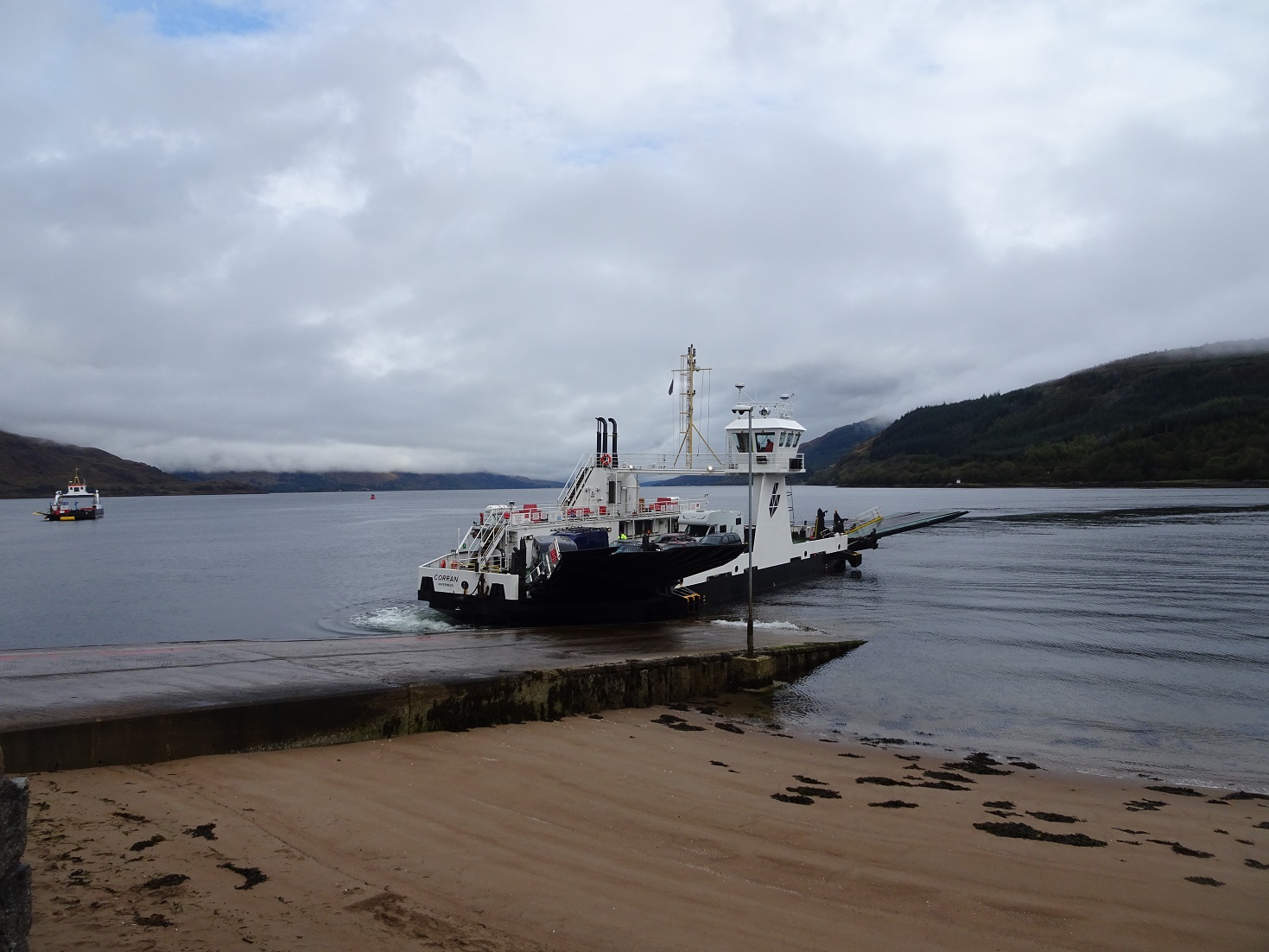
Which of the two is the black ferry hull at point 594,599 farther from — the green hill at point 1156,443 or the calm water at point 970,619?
the green hill at point 1156,443

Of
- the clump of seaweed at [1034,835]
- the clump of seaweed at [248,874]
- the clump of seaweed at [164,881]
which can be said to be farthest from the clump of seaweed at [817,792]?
the clump of seaweed at [164,881]

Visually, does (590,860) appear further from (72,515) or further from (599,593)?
(72,515)

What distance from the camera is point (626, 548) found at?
2342 cm

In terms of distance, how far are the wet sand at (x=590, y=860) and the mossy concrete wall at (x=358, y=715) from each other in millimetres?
320

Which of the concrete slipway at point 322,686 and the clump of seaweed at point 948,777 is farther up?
the concrete slipway at point 322,686

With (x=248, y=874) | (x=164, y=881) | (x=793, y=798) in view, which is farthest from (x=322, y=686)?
(x=793, y=798)

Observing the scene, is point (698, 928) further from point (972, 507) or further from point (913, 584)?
point (972, 507)

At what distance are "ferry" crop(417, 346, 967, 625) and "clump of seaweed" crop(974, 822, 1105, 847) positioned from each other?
805cm

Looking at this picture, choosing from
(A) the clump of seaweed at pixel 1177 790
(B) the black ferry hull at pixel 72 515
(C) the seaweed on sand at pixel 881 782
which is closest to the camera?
(C) the seaweed on sand at pixel 881 782

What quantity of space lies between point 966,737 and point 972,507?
372 ft

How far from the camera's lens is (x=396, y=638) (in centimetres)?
1741

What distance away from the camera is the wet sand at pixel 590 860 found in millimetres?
5230

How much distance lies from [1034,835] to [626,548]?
1541cm

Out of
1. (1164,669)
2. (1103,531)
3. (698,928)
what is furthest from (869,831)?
(1103,531)
